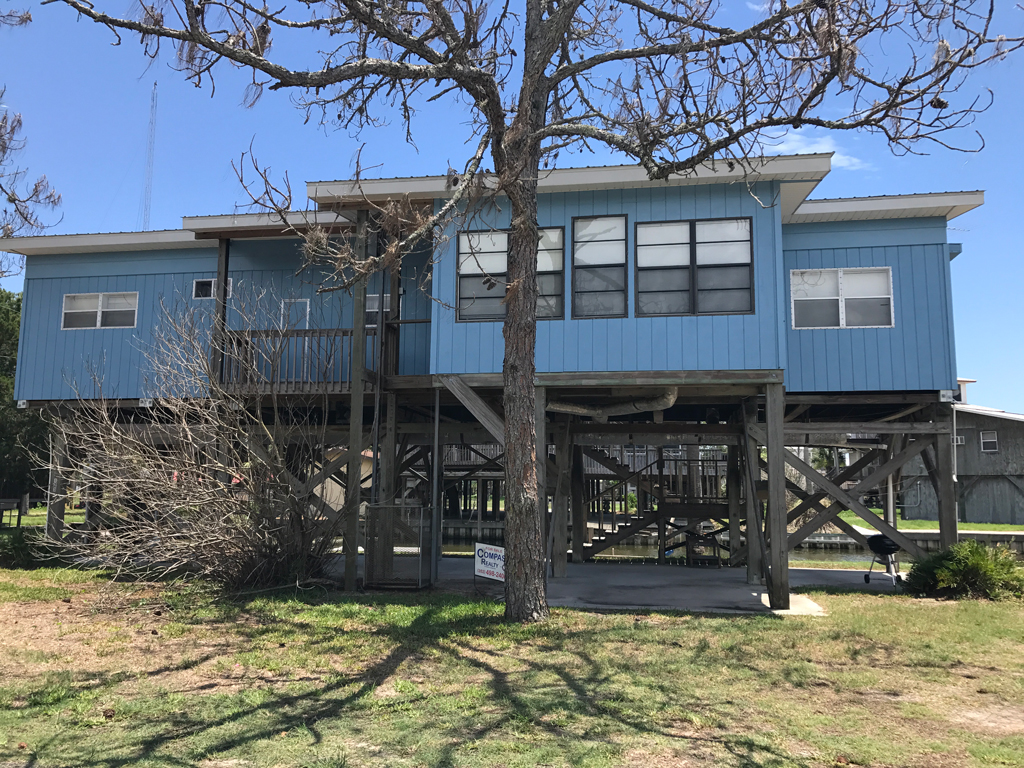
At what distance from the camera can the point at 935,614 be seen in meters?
10.1

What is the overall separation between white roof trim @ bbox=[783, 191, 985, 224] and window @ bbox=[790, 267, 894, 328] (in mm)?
832

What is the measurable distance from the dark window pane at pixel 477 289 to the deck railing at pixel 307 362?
75.5 inches

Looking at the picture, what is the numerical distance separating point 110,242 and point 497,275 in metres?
7.81

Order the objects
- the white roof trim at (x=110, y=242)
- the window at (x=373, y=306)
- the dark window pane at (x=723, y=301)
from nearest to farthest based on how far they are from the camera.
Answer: the dark window pane at (x=723, y=301)
the window at (x=373, y=306)
the white roof trim at (x=110, y=242)

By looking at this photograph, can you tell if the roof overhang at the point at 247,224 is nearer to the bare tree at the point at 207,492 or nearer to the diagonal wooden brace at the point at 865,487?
the bare tree at the point at 207,492

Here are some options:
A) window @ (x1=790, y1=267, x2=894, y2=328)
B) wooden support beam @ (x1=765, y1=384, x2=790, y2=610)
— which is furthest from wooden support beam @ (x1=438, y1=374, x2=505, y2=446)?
window @ (x1=790, y1=267, x2=894, y2=328)

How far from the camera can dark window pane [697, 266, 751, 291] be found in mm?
11141

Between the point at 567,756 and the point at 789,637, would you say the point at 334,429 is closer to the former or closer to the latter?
the point at 789,637

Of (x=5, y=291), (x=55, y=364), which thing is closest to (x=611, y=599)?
(x=55, y=364)

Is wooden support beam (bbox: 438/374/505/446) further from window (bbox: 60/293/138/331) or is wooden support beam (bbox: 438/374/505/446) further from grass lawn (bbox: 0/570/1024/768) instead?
window (bbox: 60/293/138/331)

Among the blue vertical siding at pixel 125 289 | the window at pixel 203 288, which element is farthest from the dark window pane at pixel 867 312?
the window at pixel 203 288

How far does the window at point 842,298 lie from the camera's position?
1259 centimetres

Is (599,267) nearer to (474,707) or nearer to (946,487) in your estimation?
(946,487)

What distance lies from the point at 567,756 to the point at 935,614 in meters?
7.12
